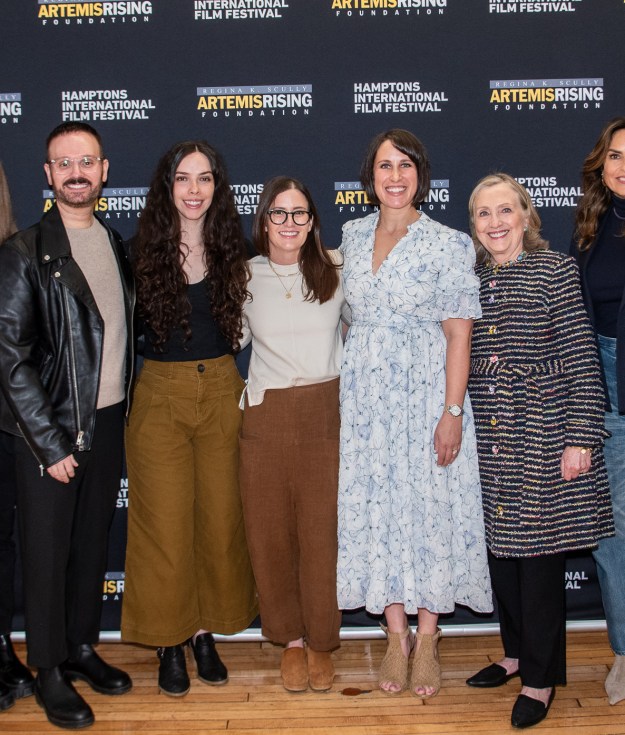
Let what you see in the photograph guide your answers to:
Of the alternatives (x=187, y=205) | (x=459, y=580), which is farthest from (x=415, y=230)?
(x=459, y=580)

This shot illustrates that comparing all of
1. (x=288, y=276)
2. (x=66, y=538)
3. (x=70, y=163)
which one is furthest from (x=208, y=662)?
(x=70, y=163)

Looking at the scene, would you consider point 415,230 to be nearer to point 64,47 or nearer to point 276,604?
point 276,604

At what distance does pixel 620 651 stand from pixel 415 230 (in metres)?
1.67

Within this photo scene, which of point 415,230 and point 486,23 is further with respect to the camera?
point 486,23

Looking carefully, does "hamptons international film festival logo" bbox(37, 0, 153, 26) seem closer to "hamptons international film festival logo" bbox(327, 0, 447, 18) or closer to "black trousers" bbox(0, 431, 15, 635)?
"hamptons international film festival logo" bbox(327, 0, 447, 18)

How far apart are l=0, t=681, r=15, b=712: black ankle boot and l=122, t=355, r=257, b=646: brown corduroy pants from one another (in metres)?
0.43

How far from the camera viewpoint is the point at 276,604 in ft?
8.64

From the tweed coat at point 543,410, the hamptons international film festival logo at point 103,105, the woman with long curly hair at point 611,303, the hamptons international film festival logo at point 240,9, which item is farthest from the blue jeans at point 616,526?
the hamptons international film festival logo at point 103,105

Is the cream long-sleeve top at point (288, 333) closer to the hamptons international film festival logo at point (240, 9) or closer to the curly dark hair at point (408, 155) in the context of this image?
the curly dark hair at point (408, 155)

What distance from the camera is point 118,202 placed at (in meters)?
3.12

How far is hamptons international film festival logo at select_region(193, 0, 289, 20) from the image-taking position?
9.84 ft

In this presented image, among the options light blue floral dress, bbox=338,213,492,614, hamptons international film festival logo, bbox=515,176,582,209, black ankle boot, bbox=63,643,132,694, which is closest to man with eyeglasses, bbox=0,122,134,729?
black ankle boot, bbox=63,643,132,694

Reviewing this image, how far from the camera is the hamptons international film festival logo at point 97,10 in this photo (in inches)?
119

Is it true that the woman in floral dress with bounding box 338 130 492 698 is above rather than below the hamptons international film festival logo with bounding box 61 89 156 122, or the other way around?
below
